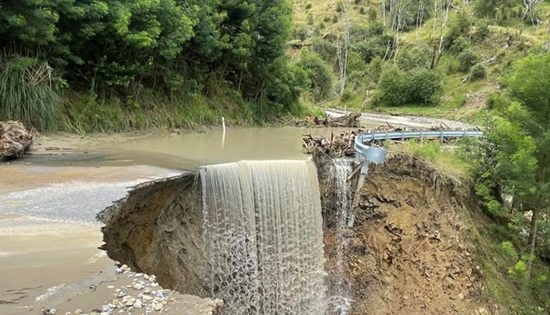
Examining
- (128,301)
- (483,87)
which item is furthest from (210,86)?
(483,87)

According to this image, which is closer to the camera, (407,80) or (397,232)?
(397,232)

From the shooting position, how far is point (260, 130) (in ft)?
69.0

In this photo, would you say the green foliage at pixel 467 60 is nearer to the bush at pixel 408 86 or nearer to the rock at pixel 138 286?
the bush at pixel 408 86

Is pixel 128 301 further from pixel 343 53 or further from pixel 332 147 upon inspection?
pixel 343 53

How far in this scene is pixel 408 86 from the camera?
37.9 m

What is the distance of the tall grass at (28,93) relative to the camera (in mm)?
13062

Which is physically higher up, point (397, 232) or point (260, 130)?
point (260, 130)

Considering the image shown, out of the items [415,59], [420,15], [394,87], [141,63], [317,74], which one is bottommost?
[394,87]

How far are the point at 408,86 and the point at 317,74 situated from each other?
739cm

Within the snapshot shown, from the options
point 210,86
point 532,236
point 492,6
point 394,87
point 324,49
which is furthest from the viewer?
point 324,49

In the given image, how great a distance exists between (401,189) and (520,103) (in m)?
3.62

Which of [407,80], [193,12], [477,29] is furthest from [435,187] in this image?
[477,29]

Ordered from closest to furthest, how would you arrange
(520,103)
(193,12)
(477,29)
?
(520,103)
(193,12)
(477,29)

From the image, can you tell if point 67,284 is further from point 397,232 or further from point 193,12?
point 193,12
